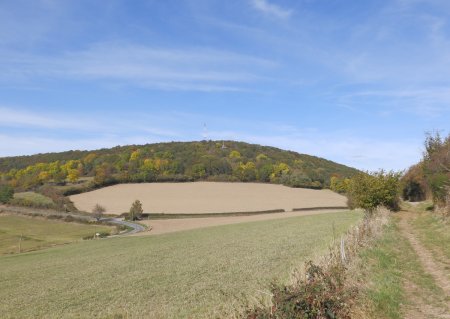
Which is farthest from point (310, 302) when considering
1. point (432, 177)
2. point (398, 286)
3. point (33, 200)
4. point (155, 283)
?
A: point (33, 200)

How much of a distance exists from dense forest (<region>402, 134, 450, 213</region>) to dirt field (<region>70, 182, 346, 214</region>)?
37.5 metres

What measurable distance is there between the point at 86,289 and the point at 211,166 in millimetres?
124077

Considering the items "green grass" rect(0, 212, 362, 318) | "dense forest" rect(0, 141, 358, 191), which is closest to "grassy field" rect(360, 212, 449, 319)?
"green grass" rect(0, 212, 362, 318)

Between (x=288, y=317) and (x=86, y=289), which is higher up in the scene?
(x=288, y=317)

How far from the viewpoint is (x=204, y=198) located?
123 meters

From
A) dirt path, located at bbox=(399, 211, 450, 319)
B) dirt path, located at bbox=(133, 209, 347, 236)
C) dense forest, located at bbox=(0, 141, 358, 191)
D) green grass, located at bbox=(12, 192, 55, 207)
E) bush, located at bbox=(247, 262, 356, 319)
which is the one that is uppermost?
dense forest, located at bbox=(0, 141, 358, 191)

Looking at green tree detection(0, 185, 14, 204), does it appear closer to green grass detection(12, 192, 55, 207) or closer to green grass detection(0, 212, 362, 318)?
green grass detection(12, 192, 55, 207)

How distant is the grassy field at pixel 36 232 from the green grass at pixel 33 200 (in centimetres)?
879

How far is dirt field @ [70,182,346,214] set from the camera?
112 m

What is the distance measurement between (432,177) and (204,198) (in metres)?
85.7

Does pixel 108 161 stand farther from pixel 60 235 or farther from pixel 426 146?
pixel 426 146

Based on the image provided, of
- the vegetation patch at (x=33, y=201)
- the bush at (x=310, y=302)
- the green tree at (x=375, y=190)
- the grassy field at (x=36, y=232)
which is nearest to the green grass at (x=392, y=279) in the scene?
the bush at (x=310, y=302)

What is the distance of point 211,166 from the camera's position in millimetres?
148875

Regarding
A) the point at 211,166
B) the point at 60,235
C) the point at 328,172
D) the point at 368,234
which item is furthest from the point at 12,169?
the point at 368,234
